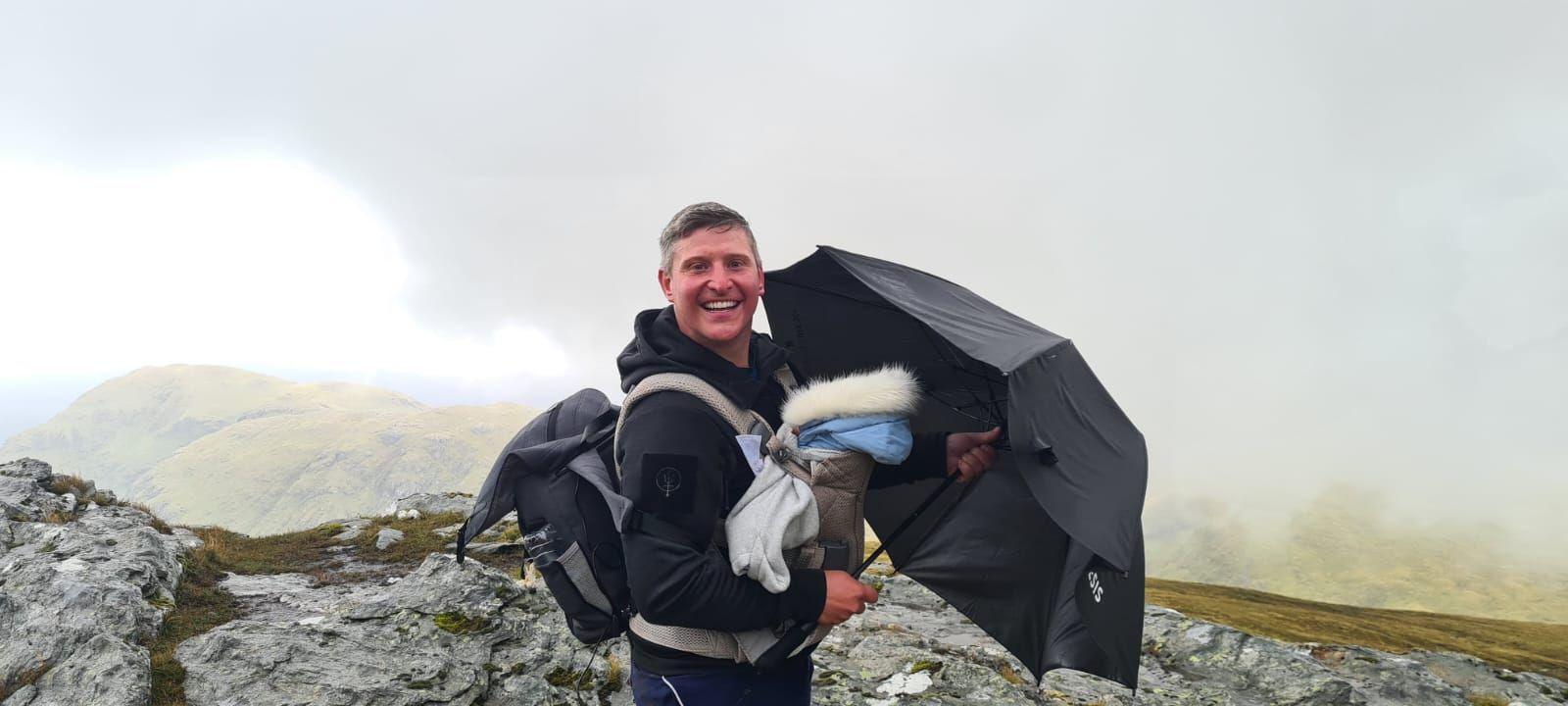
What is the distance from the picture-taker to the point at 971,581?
253 inches

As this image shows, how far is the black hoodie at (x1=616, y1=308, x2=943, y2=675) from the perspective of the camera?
145 inches

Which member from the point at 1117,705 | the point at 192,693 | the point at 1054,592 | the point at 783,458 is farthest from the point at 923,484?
the point at 192,693

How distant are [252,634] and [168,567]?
4.44m

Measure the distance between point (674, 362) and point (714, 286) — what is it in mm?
544

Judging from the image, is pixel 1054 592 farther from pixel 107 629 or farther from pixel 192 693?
pixel 107 629

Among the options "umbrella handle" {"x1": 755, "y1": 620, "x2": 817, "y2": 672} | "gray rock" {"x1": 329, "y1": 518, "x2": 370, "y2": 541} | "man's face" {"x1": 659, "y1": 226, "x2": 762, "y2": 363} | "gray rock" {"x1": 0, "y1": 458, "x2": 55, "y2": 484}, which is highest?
"man's face" {"x1": 659, "y1": 226, "x2": 762, "y2": 363}

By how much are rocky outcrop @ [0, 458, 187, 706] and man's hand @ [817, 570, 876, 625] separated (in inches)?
302

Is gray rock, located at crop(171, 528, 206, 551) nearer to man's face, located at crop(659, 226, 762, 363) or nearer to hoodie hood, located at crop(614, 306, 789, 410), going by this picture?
hoodie hood, located at crop(614, 306, 789, 410)

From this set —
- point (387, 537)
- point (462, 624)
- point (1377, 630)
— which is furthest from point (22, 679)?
point (1377, 630)

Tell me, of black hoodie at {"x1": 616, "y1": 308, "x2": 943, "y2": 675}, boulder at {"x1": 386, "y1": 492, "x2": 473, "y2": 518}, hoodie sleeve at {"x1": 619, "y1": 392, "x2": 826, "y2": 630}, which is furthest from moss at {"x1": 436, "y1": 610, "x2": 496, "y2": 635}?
boulder at {"x1": 386, "y1": 492, "x2": 473, "y2": 518}

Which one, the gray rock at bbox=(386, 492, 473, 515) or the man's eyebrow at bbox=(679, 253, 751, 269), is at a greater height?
the man's eyebrow at bbox=(679, 253, 751, 269)

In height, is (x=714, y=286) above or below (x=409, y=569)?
above

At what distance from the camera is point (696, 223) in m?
4.57

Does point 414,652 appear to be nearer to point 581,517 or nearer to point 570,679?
point 570,679
